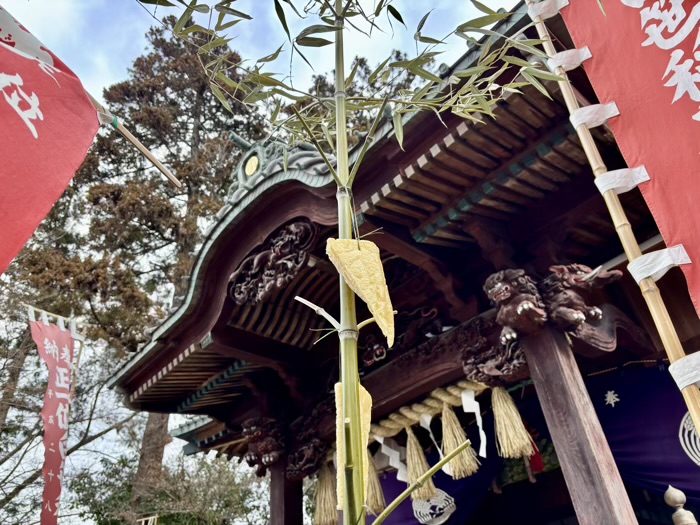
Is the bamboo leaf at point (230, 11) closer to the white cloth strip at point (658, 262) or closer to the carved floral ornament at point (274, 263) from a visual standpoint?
the white cloth strip at point (658, 262)

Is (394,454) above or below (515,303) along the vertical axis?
below

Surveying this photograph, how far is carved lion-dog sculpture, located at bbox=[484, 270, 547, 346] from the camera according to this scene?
2.99 m

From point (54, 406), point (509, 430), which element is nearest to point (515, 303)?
point (509, 430)

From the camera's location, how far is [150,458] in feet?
37.6

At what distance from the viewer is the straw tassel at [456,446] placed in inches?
141

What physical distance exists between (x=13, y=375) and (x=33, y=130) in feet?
32.6

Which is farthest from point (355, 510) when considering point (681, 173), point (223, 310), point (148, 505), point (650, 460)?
point (148, 505)

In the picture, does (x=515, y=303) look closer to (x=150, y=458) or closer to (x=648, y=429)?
(x=648, y=429)

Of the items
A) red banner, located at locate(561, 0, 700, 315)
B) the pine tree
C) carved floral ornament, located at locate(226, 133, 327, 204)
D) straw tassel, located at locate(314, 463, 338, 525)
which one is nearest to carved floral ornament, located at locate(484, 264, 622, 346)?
red banner, located at locate(561, 0, 700, 315)

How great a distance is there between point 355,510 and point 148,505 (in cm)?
1211

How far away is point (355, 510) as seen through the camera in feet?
2.04

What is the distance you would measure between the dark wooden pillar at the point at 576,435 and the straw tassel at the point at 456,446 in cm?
89

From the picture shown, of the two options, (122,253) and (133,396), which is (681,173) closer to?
(133,396)

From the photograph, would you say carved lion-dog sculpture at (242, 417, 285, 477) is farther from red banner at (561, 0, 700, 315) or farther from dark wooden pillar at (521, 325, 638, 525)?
red banner at (561, 0, 700, 315)
